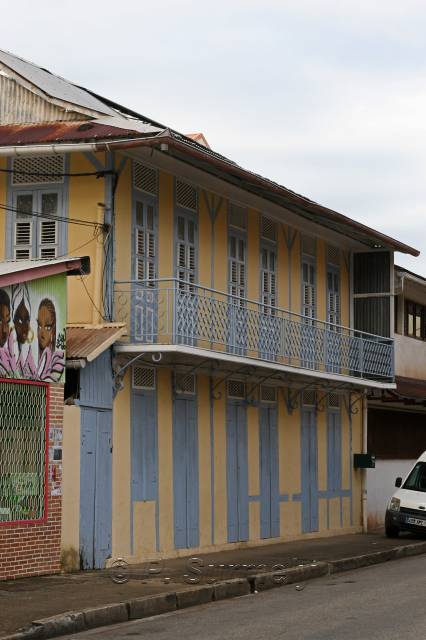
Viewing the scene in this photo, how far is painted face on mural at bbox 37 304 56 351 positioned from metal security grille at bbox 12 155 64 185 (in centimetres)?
282

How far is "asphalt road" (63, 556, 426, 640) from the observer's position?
37.2ft

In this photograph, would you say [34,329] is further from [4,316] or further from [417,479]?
[417,479]

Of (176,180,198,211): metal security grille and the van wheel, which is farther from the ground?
(176,180,198,211): metal security grille

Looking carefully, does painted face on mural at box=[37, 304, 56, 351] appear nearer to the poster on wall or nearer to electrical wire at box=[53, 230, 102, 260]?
the poster on wall

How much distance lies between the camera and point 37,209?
18109 millimetres

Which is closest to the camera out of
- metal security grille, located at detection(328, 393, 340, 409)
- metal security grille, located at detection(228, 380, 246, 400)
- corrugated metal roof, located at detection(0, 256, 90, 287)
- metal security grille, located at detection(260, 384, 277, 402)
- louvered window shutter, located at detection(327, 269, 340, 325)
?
corrugated metal roof, located at detection(0, 256, 90, 287)

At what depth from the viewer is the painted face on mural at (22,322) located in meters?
15.2

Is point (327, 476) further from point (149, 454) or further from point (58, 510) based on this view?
point (58, 510)

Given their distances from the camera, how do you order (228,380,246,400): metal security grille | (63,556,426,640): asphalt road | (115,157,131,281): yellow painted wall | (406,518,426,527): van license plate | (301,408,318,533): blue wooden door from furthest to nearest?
1. (301,408,318,533): blue wooden door
2. (406,518,426,527): van license plate
3. (228,380,246,400): metal security grille
4. (115,157,131,281): yellow painted wall
5. (63,556,426,640): asphalt road

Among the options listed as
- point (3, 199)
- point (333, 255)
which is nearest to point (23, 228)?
point (3, 199)

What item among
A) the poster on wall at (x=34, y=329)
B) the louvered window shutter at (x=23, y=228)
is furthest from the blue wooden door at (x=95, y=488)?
the louvered window shutter at (x=23, y=228)

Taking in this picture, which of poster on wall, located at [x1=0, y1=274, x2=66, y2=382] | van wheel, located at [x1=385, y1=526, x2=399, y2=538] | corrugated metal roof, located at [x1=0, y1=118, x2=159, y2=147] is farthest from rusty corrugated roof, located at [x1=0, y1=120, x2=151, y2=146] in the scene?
van wheel, located at [x1=385, y1=526, x2=399, y2=538]

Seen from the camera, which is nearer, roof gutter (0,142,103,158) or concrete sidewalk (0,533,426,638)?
concrete sidewalk (0,533,426,638)

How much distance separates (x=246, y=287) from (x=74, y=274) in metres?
5.51
